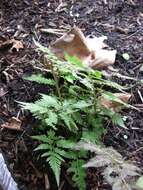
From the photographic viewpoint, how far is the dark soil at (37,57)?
2137 mm

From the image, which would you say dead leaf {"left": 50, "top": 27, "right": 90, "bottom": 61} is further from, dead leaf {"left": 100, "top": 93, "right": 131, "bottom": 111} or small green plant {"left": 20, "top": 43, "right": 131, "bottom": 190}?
dead leaf {"left": 100, "top": 93, "right": 131, "bottom": 111}

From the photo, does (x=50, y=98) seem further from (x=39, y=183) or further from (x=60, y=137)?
(x=39, y=183)

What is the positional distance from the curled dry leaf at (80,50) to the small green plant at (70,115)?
10.1 inches

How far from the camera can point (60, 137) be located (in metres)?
2.08

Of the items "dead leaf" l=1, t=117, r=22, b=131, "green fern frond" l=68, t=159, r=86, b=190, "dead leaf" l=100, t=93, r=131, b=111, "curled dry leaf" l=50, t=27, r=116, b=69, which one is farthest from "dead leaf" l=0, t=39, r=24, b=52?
"green fern frond" l=68, t=159, r=86, b=190

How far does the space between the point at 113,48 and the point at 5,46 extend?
27.8 inches

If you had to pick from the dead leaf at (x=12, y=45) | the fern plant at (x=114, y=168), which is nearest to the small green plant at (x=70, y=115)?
the fern plant at (x=114, y=168)

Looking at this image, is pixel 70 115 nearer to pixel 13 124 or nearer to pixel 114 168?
pixel 13 124

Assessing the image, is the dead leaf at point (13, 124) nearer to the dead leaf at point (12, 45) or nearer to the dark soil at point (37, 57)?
the dark soil at point (37, 57)

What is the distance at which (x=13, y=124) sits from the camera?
225 cm

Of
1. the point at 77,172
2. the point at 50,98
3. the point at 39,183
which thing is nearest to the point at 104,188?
the point at 77,172

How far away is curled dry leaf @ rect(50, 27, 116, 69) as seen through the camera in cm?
256

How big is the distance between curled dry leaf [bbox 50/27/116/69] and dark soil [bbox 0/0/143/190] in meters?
0.10

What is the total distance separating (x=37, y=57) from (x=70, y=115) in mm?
634
